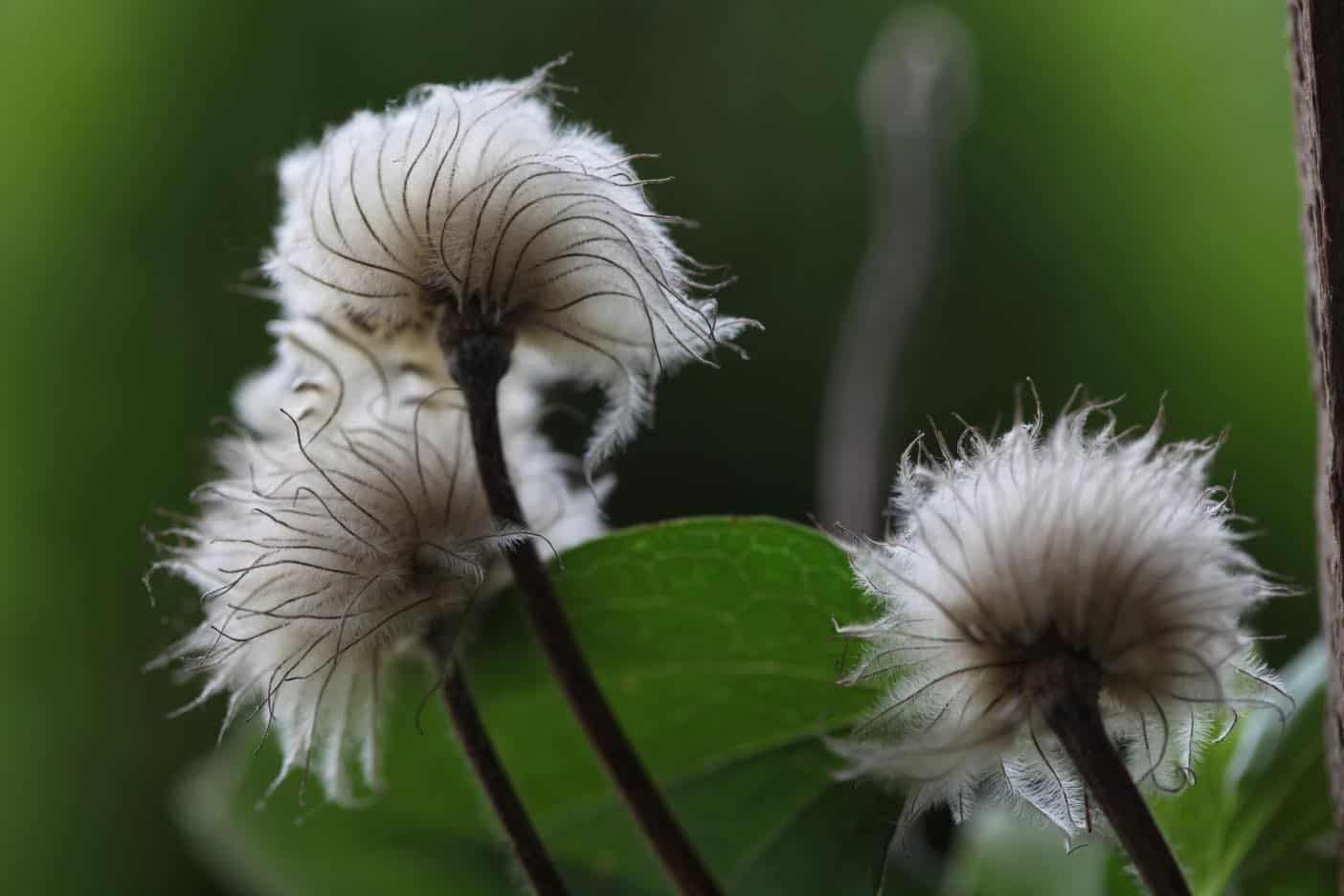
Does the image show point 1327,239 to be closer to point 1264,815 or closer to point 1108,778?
point 1108,778

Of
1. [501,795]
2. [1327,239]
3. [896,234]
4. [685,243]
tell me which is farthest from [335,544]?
[685,243]

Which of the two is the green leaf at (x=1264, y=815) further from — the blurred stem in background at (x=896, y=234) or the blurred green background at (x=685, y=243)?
the blurred green background at (x=685, y=243)

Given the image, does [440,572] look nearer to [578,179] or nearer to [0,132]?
[578,179]

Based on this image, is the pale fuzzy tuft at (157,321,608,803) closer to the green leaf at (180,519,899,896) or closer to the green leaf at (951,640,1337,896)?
the green leaf at (180,519,899,896)

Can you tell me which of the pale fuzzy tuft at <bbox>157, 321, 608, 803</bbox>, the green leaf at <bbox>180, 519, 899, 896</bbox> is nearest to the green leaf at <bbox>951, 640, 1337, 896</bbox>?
the green leaf at <bbox>180, 519, 899, 896</bbox>

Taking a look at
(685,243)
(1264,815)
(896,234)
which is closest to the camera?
(1264,815)

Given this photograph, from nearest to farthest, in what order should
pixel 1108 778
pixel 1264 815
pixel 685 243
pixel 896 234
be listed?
pixel 1108 778
pixel 1264 815
pixel 896 234
pixel 685 243

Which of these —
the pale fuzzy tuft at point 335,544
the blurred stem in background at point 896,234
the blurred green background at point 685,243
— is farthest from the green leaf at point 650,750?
the blurred green background at point 685,243

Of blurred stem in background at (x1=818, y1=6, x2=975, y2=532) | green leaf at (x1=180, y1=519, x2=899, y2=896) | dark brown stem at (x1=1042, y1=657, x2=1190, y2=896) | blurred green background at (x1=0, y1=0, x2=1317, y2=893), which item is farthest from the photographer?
blurred green background at (x1=0, y1=0, x2=1317, y2=893)
